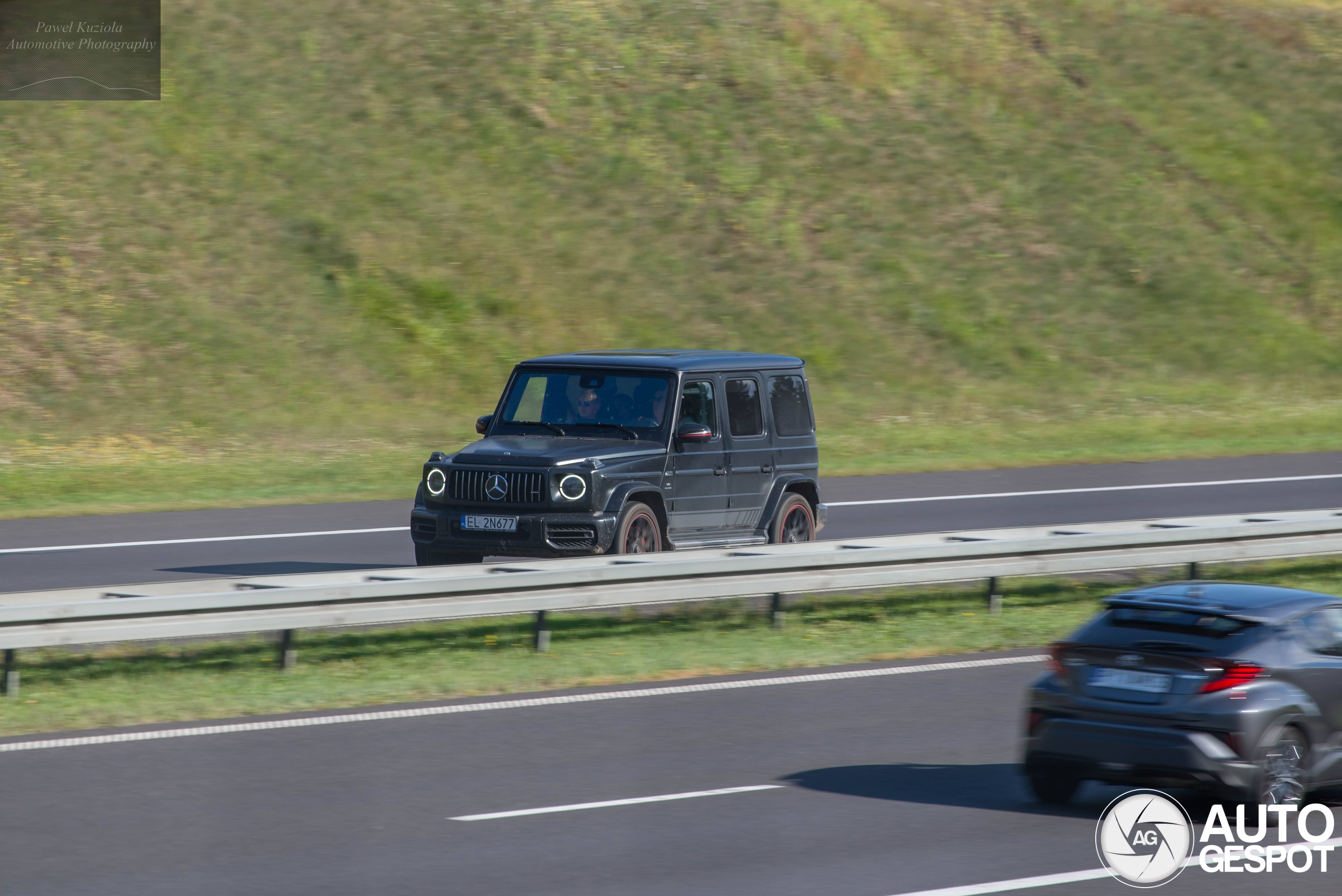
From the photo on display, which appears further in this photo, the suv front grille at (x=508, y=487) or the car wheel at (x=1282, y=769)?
the suv front grille at (x=508, y=487)

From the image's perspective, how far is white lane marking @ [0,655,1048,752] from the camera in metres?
10.1

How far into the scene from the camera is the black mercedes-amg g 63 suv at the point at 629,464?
1451cm

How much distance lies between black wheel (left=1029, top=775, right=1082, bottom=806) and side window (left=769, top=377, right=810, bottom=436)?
7.74m

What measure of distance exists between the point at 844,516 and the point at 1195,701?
13282mm

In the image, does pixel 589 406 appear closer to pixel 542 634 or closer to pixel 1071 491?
pixel 542 634

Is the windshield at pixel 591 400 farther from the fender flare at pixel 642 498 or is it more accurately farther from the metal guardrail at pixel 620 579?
the metal guardrail at pixel 620 579

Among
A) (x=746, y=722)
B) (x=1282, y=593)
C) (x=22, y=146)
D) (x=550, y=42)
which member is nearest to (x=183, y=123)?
(x=22, y=146)

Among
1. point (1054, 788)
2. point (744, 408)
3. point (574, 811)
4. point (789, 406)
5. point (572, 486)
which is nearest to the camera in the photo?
point (574, 811)

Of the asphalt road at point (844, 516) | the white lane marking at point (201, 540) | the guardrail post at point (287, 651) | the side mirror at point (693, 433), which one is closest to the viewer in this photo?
the guardrail post at point (287, 651)

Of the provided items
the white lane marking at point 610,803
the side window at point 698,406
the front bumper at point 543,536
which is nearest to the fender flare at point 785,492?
the side window at point 698,406

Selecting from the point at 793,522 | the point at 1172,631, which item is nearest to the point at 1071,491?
the point at 793,522

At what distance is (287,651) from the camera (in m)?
12.3

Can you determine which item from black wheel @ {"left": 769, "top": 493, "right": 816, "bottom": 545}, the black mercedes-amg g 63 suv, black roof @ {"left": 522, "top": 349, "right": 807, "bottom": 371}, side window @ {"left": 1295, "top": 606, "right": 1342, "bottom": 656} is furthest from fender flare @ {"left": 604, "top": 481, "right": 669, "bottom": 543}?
side window @ {"left": 1295, "top": 606, "right": 1342, "bottom": 656}

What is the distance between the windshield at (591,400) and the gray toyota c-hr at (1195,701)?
6.85 m
